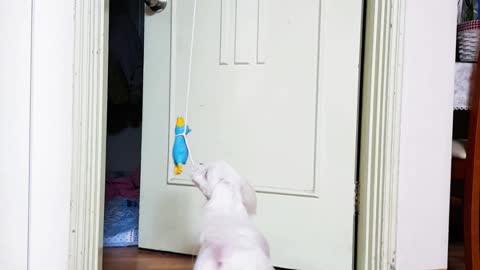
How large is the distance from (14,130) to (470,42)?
1.37 meters

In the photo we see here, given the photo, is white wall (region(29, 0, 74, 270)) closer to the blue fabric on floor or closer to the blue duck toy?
the blue duck toy

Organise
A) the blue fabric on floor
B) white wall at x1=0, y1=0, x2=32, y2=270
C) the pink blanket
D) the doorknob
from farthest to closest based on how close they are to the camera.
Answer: the pink blanket → the blue fabric on floor → the doorknob → white wall at x1=0, y1=0, x2=32, y2=270

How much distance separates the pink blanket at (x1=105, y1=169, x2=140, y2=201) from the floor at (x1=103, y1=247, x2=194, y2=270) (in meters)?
0.25

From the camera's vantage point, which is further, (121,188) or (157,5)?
(121,188)

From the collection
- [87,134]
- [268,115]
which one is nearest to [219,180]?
[87,134]

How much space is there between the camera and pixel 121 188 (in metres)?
1.81

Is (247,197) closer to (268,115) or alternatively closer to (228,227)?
(228,227)

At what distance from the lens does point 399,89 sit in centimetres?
124

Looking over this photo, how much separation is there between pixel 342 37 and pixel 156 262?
940 millimetres

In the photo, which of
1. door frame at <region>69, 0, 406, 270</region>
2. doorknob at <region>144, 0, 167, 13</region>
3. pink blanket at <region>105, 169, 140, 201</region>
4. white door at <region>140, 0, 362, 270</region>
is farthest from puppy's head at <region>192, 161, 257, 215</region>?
pink blanket at <region>105, 169, 140, 201</region>

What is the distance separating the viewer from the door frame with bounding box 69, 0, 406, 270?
3.51ft

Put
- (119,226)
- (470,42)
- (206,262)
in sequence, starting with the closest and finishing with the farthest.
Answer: (206,262), (470,42), (119,226)

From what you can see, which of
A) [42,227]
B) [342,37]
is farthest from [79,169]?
[342,37]

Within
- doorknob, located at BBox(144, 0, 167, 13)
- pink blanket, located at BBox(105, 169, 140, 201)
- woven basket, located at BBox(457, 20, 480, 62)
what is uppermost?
doorknob, located at BBox(144, 0, 167, 13)
